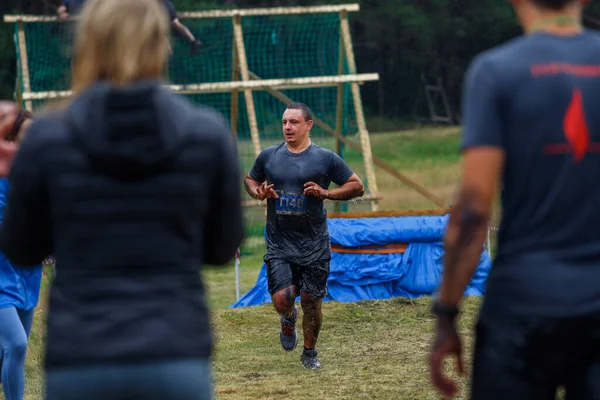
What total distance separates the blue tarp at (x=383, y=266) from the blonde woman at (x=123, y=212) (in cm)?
1070

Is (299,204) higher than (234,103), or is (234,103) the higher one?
(299,204)

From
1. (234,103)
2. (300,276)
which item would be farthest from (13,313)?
(234,103)

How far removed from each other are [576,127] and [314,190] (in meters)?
6.01

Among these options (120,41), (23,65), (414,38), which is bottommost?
(414,38)

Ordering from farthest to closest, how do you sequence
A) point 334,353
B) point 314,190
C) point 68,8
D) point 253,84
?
1. point 253,84
2. point 68,8
3. point 334,353
4. point 314,190

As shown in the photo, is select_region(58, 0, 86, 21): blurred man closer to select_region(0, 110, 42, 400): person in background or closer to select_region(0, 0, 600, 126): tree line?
select_region(0, 110, 42, 400): person in background

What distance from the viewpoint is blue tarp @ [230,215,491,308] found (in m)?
13.5

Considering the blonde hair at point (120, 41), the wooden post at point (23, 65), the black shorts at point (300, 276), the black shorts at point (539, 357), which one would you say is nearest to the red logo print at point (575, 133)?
the black shorts at point (539, 357)

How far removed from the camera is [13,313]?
611cm

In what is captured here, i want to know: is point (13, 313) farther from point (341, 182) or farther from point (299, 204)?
point (341, 182)

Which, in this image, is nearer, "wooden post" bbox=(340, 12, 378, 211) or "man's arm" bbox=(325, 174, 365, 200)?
"man's arm" bbox=(325, 174, 365, 200)

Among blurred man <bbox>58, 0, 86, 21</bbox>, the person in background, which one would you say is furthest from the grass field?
blurred man <bbox>58, 0, 86, 21</bbox>

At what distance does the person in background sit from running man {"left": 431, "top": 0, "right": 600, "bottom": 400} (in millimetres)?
3536

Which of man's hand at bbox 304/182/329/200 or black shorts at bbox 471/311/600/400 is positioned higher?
black shorts at bbox 471/311/600/400
